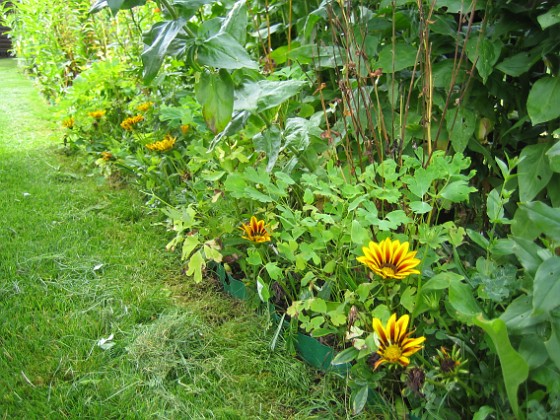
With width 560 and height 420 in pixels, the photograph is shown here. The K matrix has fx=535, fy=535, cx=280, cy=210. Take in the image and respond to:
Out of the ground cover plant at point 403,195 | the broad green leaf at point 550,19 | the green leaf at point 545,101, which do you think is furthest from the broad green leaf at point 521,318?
the broad green leaf at point 550,19

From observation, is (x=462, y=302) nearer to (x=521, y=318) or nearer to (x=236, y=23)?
(x=521, y=318)

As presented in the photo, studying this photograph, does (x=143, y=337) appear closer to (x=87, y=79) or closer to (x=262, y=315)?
(x=262, y=315)

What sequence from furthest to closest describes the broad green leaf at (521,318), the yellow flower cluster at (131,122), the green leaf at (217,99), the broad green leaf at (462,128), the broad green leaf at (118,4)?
the yellow flower cluster at (131,122) < the broad green leaf at (462,128) < the green leaf at (217,99) < the broad green leaf at (118,4) < the broad green leaf at (521,318)

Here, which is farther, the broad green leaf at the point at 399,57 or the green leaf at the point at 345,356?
the broad green leaf at the point at 399,57

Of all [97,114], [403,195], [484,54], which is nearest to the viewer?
[484,54]

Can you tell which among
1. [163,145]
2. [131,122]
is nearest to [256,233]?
[163,145]

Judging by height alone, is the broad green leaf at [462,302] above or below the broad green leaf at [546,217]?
below

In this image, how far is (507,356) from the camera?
1.08m

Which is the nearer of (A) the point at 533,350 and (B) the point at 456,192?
(A) the point at 533,350

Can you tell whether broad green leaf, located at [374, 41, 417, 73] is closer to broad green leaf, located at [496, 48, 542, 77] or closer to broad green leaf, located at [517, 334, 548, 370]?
broad green leaf, located at [496, 48, 542, 77]

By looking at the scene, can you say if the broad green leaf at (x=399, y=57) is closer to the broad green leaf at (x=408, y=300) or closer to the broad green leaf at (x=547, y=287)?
the broad green leaf at (x=408, y=300)

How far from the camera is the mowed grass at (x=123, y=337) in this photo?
1.55m

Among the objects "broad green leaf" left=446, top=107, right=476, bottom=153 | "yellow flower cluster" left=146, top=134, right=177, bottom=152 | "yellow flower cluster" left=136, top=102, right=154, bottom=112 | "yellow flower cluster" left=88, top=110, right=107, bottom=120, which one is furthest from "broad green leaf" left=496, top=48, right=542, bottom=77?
"yellow flower cluster" left=88, top=110, right=107, bottom=120

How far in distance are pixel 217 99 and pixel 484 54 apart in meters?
0.84
